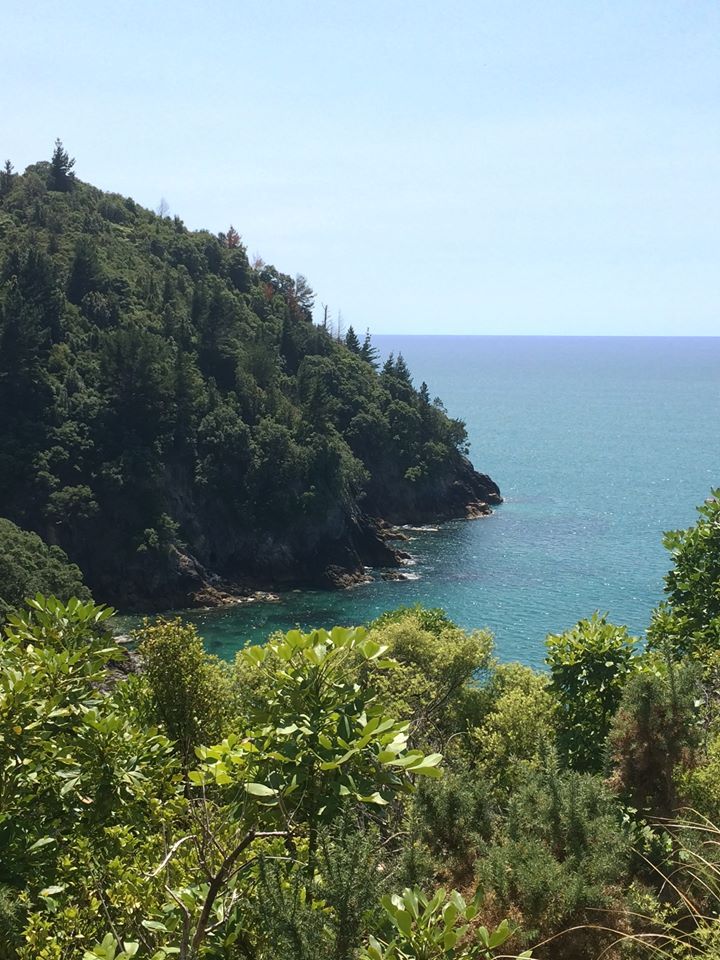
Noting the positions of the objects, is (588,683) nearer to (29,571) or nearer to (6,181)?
(29,571)

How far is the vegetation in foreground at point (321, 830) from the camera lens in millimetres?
6066

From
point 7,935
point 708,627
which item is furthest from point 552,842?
point 708,627

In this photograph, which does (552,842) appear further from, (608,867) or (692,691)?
(692,691)

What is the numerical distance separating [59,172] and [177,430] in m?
46.1

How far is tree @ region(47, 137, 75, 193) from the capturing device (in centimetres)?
9475

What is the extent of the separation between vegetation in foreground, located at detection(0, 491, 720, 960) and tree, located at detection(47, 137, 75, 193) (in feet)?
311

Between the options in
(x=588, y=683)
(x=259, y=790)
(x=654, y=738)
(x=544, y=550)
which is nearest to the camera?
(x=259, y=790)

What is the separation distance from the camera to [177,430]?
6844 centimetres

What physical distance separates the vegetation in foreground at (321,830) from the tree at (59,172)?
9467 centimetres

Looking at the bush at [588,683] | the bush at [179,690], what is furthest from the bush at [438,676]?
the bush at [179,690]

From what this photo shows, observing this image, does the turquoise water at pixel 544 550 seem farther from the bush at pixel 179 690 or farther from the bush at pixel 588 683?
the bush at pixel 588 683

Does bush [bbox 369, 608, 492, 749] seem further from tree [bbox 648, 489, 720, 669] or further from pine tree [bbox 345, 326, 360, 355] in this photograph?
pine tree [bbox 345, 326, 360, 355]

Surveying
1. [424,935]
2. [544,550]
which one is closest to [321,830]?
[424,935]

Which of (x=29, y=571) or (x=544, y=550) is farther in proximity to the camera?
(x=544, y=550)
